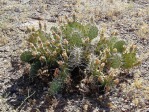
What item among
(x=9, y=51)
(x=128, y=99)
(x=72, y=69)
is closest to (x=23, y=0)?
(x=9, y=51)

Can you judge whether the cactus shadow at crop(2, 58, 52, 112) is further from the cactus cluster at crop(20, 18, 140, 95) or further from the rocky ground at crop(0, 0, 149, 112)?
the cactus cluster at crop(20, 18, 140, 95)

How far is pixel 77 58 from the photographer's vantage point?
495cm

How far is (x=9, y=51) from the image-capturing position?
246 inches

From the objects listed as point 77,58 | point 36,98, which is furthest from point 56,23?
point 36,98

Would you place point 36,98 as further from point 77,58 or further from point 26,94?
point 77,58

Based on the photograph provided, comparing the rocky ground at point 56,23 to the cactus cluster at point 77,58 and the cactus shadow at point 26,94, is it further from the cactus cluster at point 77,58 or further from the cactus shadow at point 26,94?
the cactus cluster at point 77,58

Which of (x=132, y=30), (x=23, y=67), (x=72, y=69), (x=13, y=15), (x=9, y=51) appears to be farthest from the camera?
(x=13, y=15)

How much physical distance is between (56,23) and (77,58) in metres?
2.50

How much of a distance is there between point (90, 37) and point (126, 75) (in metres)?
0.82

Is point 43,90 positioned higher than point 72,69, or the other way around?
point 72,69

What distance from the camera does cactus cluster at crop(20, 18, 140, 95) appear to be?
4.93m

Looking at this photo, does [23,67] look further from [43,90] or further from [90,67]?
[90,67]

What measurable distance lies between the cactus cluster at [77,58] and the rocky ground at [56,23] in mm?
224

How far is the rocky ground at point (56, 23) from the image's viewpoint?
4.83 metres
